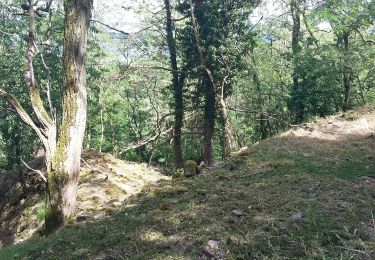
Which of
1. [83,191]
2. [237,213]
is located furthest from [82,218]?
[83,191]

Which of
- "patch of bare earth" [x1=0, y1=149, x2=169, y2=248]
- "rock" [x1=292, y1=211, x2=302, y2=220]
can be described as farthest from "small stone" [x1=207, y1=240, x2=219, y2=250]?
"patch of bare earth" [x1=0, y1=149, x2=169, y2=248]

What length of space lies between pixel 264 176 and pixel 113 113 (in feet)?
80.6

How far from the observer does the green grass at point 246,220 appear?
3859mm

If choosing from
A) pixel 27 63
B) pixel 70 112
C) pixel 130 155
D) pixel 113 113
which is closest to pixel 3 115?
pixel 27 63

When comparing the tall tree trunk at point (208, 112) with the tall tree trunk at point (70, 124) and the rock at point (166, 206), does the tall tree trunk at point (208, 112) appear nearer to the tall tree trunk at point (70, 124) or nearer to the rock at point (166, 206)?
the tall tree trunk at point (70, 124)

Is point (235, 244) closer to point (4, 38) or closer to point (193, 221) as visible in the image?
point (193, 221)

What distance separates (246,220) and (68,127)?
362 centimetres

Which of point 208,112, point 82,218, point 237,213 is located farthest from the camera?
point 208,112

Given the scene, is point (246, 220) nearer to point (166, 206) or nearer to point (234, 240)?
point (234, 240)

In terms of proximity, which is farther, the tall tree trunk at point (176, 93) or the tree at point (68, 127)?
the tall tree trunk at point (176, 93)

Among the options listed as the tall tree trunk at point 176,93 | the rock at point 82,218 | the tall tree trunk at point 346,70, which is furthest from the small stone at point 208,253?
the tall tree trunk at point 346,70

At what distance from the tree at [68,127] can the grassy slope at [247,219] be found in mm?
984

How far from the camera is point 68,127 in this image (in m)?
6.51

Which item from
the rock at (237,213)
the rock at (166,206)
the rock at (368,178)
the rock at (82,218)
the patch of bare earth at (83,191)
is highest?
the rock at (368,178)
